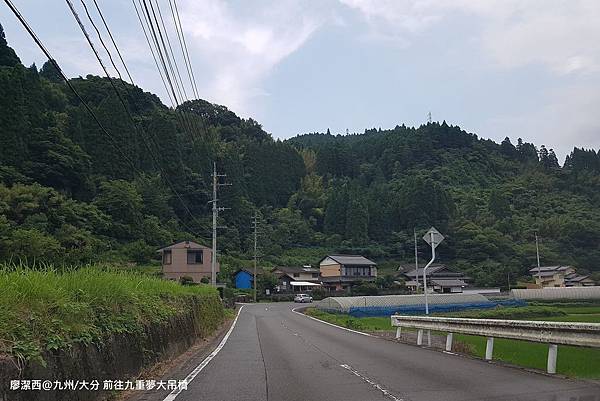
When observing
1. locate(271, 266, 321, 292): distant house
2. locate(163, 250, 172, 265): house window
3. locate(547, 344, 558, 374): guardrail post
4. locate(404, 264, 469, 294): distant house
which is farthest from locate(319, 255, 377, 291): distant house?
locate(547, 344, 558, 374): guardrail post

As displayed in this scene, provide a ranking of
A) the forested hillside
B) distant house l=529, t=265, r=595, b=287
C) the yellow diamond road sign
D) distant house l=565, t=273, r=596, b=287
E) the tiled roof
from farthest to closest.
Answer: the tiled roof < distant house l=529, t=265, r=595, b=287 < distant house l=565, t=273, r=596, b=287 < the forested hillside < the yellow diamond road sign

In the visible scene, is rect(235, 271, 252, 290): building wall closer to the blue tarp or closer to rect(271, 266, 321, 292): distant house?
rect(271, 266, 321, 292): distant house

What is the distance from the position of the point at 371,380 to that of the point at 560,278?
3127 inches

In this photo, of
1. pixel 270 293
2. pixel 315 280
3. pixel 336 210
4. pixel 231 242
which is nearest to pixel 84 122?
pixel 231 242

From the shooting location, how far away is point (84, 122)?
70.3 m

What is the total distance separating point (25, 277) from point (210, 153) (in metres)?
36.3

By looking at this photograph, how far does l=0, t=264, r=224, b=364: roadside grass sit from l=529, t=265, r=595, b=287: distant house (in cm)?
7786

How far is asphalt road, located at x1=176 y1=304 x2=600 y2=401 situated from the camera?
7.64 metres

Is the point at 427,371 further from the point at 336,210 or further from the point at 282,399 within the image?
the point at 336,210

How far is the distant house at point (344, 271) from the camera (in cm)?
8612

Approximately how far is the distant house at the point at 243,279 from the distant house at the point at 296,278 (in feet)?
14.5

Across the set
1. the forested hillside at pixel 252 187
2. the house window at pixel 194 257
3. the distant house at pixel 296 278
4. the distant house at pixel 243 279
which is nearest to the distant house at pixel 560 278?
the forested hillside at pixel 252 187

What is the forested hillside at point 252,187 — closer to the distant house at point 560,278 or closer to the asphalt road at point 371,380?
the distant house at point 560,278

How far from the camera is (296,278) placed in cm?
8712
